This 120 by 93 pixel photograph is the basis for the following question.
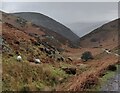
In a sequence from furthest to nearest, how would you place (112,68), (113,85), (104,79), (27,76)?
(27,76) → (112,68) → (104,79) → (113,85)

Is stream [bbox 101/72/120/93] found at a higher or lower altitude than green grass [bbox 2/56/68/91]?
higher

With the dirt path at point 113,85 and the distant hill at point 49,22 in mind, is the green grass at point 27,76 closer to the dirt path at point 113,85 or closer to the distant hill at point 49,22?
the dirt path at point 113,85

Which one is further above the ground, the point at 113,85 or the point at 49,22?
the point at 113,85

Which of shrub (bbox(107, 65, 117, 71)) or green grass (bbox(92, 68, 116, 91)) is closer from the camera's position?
green grass (bbox(92, 68, 116, 91))

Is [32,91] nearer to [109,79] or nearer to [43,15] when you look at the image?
[109,79]

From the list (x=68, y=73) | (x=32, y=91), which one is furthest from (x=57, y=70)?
(x=32, y=91)

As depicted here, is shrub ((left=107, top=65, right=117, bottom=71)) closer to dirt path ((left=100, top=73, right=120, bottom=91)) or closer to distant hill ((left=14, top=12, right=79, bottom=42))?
dirt path ((left=100, top=73, right=120, bottom=91))

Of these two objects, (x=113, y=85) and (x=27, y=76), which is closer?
(x=113, y=85)

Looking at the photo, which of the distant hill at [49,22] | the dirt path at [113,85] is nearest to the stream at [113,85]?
the dirt path at [113,85]

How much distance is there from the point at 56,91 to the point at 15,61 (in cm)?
740

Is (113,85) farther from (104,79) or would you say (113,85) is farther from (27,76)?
(27,76)

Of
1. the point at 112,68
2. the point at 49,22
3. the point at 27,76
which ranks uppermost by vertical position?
the point at 112,68

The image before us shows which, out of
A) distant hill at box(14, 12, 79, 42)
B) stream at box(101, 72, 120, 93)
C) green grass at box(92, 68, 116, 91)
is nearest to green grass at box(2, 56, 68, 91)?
green grass at box(92, 68, 116, 91)

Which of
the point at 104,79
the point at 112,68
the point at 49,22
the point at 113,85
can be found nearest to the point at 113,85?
the point at 113,85
